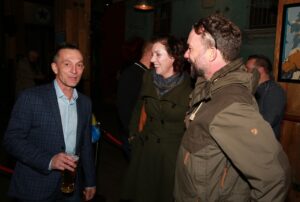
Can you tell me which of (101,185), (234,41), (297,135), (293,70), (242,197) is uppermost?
(234,41)

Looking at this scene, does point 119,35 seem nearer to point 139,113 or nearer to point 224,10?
point 224,10

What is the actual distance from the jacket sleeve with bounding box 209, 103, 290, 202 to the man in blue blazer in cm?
101

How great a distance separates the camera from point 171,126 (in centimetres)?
269

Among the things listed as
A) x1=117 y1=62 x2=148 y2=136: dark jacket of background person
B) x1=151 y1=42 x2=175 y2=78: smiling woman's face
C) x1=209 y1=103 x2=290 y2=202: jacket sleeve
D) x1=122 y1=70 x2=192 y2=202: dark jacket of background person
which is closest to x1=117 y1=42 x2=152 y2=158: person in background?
x1=117 y1=62 x2=148 y2=136: dark jacket of background person

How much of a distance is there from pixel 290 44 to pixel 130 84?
6.53 feet

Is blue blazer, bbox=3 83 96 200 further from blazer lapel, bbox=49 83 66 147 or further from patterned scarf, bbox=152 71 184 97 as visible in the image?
patterned scarf, bbox=152 71 184 97

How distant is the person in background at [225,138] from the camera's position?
4.30ft

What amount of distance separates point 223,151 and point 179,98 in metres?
1.30

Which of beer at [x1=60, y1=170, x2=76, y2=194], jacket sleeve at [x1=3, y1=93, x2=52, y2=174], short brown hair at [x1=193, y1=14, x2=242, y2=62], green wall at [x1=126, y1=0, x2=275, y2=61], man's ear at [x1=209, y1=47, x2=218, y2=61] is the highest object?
green wall at [x1=126, y1=0, x2=275, y2=61]

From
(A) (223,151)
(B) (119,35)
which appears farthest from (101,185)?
(B) (119,35)

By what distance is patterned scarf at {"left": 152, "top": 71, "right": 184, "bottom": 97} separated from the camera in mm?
2754

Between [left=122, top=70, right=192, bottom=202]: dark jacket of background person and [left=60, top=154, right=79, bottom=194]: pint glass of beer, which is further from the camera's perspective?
[left=122, top=70, right=192, bottom=202]: dark jacket of background person

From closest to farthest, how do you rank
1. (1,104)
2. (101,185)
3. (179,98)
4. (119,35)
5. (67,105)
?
(67,105), (179,98), (101,185), (1,104), (119,35)

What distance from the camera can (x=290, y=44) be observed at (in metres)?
3.60
